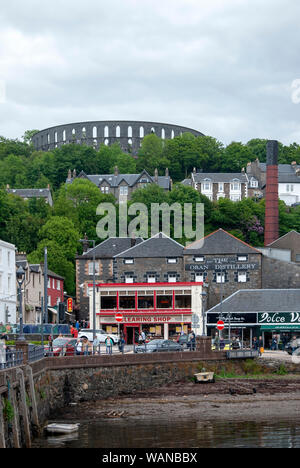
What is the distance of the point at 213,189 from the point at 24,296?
252 feet

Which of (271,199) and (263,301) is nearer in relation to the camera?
(263,301)

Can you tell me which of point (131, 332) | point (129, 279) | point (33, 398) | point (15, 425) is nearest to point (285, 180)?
point (129, 279)

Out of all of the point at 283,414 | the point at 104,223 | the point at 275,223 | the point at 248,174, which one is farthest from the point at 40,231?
the point at 283,414

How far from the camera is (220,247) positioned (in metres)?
73.9

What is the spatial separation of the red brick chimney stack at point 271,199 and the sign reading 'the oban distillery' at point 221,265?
22533mm

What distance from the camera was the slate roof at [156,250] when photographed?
74312 mm

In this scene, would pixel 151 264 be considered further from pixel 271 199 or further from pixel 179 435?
pixel 179 435

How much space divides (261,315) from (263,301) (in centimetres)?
178

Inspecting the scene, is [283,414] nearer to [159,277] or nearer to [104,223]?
[159,277]

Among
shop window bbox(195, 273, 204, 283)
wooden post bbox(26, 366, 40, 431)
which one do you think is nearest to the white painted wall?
shop window bbox(195, 273, 204, 283)

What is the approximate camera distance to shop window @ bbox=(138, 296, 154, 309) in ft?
238

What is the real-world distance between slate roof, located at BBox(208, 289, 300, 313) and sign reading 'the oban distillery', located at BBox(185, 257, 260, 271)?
434cm

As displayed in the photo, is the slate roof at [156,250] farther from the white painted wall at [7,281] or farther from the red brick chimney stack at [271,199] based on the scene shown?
the red brick chimney stack at [271,199]

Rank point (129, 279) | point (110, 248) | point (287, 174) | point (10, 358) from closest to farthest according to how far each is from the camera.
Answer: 1. point (10, 358)
2. point (129, 279)
3. point (110, 248)
4. point (287, 174)
